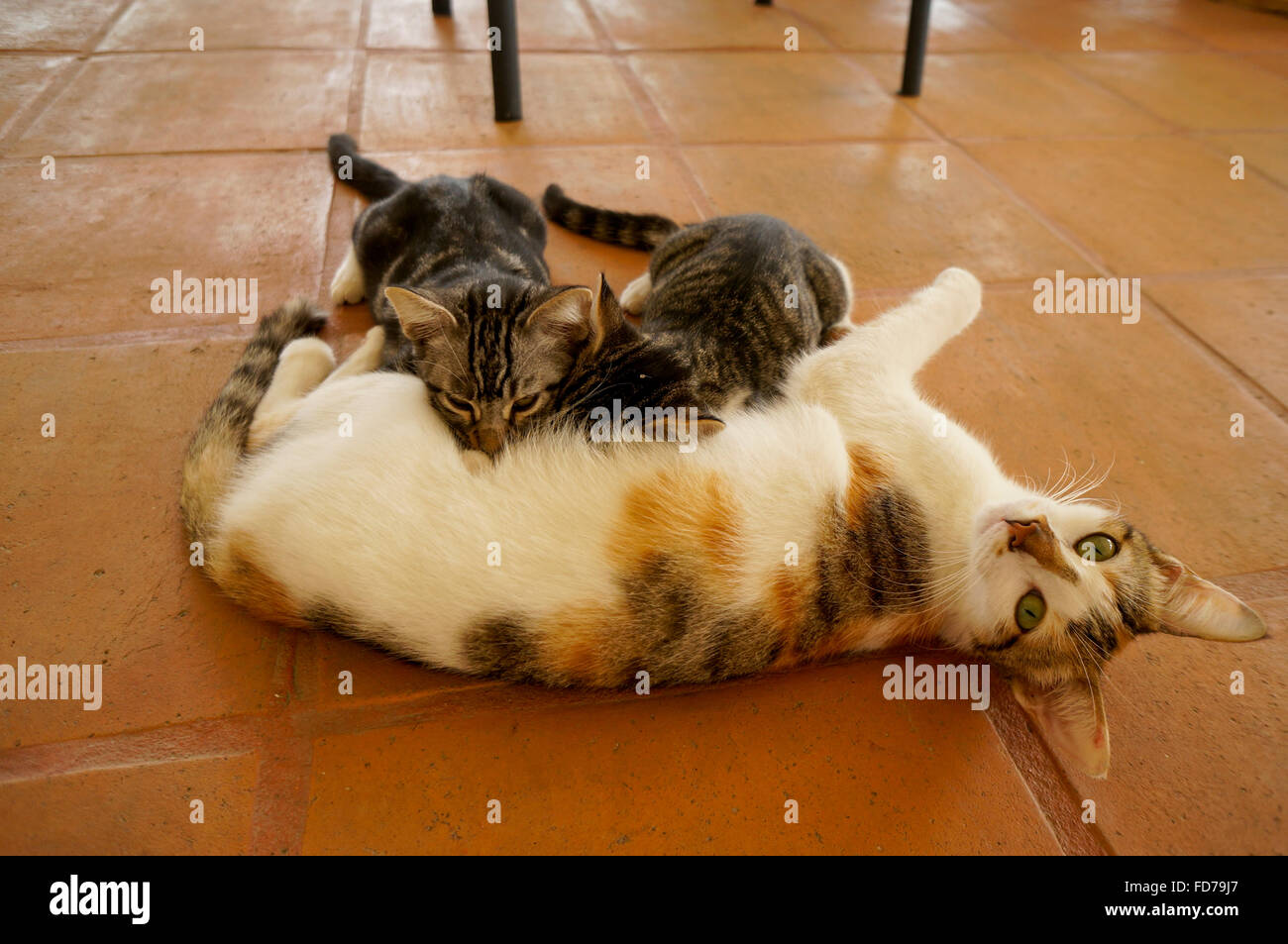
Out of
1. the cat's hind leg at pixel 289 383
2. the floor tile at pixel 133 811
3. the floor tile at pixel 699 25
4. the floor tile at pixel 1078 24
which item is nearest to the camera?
the floor tile at pixel 133 811

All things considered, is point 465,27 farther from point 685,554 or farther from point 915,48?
point 685,554

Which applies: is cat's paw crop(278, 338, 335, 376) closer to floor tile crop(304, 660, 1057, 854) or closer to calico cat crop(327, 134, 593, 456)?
calico cat crop(327, 134, 593, 456)

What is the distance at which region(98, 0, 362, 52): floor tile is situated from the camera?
3.91 metres

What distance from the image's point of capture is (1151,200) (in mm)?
3162

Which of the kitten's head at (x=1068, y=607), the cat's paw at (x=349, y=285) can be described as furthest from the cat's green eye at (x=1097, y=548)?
the cat's paw at (x=349, y=285)

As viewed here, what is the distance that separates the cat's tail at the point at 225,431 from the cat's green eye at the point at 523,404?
0.56 m

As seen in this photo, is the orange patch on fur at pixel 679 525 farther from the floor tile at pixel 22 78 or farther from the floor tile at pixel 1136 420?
the floor tile at pixel 22 78

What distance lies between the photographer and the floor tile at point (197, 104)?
307 cm

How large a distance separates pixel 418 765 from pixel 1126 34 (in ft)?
19.2

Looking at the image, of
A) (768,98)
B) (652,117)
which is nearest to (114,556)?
(652,117)

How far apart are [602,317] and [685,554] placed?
0.60 metres

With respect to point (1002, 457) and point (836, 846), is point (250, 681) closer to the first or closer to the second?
point (836, 846)

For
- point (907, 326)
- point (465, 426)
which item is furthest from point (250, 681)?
point (907, 326)

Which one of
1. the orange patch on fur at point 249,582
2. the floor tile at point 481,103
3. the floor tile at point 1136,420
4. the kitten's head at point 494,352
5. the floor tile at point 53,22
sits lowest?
the floor tile at point 1136,420
